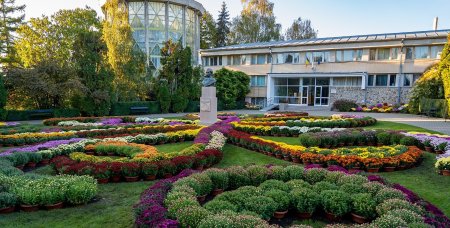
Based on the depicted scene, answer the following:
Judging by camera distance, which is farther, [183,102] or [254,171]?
[183,102]

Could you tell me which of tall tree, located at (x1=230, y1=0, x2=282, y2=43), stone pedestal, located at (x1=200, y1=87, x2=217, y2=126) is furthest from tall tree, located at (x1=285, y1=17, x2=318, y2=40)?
stone pedestal, located at (x1=200, y1=87, x2=217, y2=126)

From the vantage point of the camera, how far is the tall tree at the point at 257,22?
159ft

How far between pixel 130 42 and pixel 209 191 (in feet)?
84.8

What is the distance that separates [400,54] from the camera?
99.6ft

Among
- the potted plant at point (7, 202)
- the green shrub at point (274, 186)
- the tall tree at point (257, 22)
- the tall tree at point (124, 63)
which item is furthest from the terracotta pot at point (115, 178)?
the tall tree at point (257, 22)

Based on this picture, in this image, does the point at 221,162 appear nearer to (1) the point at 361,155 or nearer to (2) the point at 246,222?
(1) the point at 361,155

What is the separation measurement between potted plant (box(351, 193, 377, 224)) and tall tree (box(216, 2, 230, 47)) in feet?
181

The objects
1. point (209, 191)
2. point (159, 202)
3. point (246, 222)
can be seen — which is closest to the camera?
point (246, 222)

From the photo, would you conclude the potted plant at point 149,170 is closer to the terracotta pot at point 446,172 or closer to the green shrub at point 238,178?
the green shrub at point 238,178

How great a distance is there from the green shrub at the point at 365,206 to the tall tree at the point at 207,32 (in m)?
55.6

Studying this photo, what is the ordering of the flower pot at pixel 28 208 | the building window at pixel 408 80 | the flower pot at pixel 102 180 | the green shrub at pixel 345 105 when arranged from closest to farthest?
1. the flower pot at pixel 28 208
2. the flower pot at pixel 102 180
3. the green shrub at pixel 345 105
4. the building window at pixel 408 80

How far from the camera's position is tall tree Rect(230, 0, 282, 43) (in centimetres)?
4856

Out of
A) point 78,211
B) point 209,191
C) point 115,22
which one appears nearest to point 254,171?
point 209,191

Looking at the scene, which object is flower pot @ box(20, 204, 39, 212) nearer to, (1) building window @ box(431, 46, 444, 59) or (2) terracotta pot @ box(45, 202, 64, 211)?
(2) terracotta pot @ box(45, 202, 64, 211)
